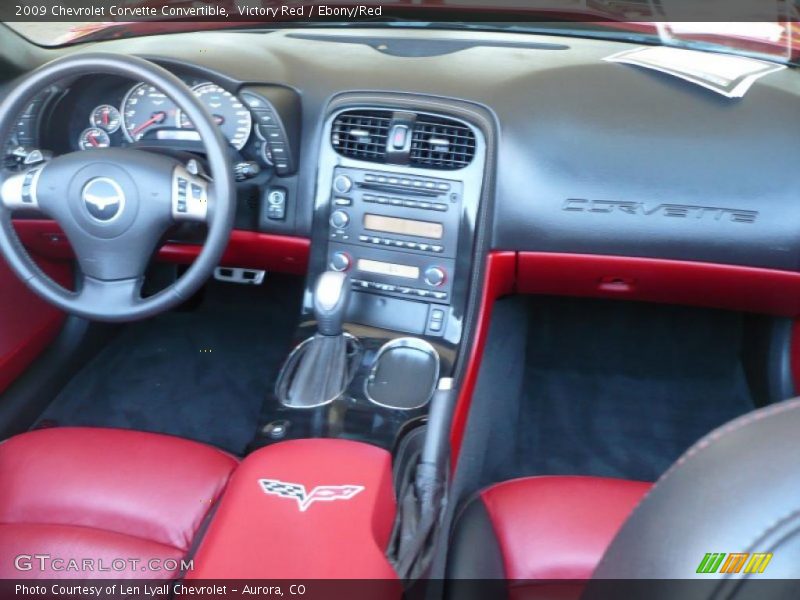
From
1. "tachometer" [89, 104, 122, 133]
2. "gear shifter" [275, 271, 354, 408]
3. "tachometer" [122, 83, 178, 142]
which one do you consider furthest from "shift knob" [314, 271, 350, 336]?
"tachometer" [89, 104, 122, 133]

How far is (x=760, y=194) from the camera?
155 cm

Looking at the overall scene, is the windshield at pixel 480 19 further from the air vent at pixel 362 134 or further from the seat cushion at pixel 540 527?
the seat cushion at pixel 540 527

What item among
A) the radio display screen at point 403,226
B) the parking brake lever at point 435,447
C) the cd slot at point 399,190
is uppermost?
the cd slot at point 399,190

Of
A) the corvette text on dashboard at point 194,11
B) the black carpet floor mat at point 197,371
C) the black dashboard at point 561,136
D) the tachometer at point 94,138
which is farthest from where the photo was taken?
the black carpet floor mat at point 197,371

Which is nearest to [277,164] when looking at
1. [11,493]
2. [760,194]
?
[11,493]

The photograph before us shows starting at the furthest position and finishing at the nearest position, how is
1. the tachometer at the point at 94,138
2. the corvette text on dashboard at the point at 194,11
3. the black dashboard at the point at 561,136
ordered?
the corvette text on dashboard at the point at 194,11, the tachometer at the point at 94,138, the black dashboard at the point at 561,136

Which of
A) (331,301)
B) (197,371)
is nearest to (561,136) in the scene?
(331,301)

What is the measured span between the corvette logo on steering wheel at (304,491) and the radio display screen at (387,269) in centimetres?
61

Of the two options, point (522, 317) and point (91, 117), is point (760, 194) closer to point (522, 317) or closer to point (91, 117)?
point (522, 317)

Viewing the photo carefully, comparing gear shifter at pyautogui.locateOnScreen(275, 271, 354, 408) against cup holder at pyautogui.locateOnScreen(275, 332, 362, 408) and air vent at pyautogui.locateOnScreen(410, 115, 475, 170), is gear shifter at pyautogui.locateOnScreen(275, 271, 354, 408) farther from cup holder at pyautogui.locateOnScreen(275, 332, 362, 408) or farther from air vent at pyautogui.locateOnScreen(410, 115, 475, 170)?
air vent at pyautogui.locateOnScreen(410, 115, 475, 170)

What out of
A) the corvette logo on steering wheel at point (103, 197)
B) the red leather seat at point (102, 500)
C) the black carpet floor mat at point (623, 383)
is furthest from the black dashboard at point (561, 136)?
the red leather seat at point (102, 500)

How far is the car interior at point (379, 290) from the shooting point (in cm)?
117

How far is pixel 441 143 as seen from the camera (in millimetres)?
1584

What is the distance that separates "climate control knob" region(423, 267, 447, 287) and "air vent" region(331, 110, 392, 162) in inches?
9.6
